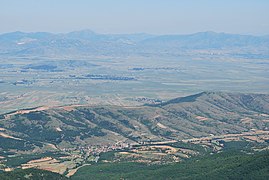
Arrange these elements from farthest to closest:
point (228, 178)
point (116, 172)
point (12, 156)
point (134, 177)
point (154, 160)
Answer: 1. point (12, 156)
2. point (154, 160)
3. point (116, 172)
4. point (134, 177)
5. point (228, 178)

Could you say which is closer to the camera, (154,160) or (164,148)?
(154,160)

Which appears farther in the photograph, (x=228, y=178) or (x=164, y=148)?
(x=164, y=148)

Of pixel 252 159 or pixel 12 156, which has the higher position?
pixel 252 159

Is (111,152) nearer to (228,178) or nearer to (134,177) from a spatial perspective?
(134,177)

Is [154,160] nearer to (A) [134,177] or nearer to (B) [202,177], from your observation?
(A) [134,177]

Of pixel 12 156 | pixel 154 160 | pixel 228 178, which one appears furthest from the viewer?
pixel 12 156

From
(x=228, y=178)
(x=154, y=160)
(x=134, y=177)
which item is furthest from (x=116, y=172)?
(x=228, y=178)

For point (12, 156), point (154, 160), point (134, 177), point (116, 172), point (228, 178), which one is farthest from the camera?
point (12, 156)
